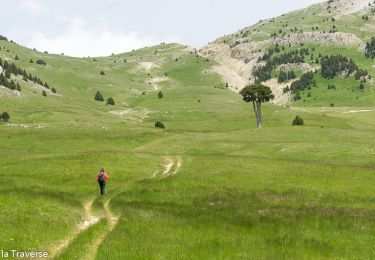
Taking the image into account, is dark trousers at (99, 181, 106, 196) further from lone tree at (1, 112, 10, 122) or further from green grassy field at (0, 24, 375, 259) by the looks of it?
lone tree at (1, 112, 10, 122)

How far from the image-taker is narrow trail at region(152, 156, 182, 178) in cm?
4878

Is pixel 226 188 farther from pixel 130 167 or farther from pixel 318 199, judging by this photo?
pixel 130 167

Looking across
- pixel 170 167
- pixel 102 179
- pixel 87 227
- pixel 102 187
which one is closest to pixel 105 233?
pixel 87 227

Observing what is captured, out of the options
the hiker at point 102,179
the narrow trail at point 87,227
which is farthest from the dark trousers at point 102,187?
the narrow trail at point 87,227

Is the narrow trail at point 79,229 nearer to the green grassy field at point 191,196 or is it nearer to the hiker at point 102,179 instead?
the green grassy field at point 191,196

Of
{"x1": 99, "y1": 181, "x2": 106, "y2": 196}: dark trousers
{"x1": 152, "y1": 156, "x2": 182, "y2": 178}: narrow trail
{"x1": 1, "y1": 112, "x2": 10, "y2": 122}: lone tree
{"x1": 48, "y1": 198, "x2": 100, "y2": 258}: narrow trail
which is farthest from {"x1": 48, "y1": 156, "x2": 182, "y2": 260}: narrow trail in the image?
{"x1": 1, "y1": 112, "x2": 10, "y2": 122}: lone tree

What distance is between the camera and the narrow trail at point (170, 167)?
48781 mm

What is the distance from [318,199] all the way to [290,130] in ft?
177

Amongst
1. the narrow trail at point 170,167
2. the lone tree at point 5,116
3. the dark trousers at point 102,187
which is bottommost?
the narrow trail at point 170,167

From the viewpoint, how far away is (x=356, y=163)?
183 ft

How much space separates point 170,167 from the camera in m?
53.8

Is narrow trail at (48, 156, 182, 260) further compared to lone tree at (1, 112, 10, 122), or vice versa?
lone tree at (1, 112, 10, 122)

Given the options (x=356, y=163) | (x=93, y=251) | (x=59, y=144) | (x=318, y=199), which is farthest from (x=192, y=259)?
(x=59, y=144)

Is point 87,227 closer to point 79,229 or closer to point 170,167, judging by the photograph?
point 79,229
